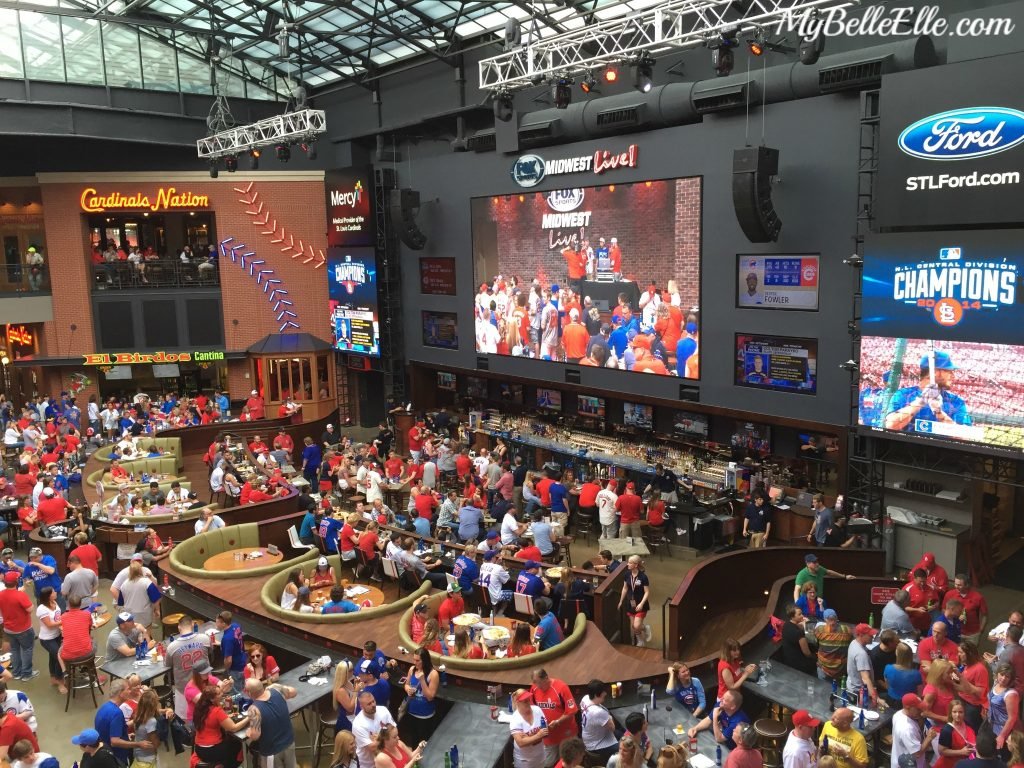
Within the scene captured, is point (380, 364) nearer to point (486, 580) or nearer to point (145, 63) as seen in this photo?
A: point (145, 63)

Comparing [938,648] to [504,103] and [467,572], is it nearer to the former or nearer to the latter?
[467,572]

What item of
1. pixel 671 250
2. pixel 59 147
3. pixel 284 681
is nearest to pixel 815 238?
pixel 671 250

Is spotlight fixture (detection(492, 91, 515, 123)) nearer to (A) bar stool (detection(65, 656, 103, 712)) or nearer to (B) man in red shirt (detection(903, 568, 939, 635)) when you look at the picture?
(B) man in red shirt (detection(903, 568, 939, 635))

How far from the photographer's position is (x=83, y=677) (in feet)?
34.1

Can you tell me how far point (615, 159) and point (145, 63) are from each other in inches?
641

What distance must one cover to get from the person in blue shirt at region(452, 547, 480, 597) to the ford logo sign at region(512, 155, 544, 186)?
10964 mm

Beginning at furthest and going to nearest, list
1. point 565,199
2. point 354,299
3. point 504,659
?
point 354,299 < point 565,199 < point 504,659

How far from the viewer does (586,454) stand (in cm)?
1880

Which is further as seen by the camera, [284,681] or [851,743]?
[284,681]

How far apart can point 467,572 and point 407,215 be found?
13902 millimetres

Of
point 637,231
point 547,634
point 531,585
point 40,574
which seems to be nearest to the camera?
point 547,634

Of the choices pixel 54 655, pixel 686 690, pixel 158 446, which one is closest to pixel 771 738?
pixel 686 690

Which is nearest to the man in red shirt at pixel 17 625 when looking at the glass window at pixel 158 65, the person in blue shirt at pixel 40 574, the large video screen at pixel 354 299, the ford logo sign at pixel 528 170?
the person in blue shirt at pixel 40 574

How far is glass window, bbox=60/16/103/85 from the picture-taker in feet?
77.8
